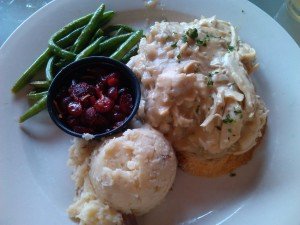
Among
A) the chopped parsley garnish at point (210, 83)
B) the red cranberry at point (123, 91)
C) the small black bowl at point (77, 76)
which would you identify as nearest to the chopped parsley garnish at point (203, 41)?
the chopped parsley garnish at point (210, 83)

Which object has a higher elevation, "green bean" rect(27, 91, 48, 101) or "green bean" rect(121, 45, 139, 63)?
"green bean" rect(121, 45, 139, 63)

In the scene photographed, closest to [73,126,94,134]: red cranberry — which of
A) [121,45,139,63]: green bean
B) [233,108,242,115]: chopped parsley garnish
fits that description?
[121,45,139,63]: green bean

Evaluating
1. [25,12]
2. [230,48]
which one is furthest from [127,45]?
[25,12]

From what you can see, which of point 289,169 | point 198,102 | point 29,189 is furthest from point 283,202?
point 29,189

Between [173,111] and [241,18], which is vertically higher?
[241,18]

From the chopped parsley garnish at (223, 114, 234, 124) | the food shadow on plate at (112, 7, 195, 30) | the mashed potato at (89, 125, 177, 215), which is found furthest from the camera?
the food shadow on plate at (112, 7, 195, 30)

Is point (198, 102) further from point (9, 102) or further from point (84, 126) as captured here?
point (9, 102)

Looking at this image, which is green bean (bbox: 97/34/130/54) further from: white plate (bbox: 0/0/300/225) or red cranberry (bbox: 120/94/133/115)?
red cranberry (bbox: 120/94/133/115)
